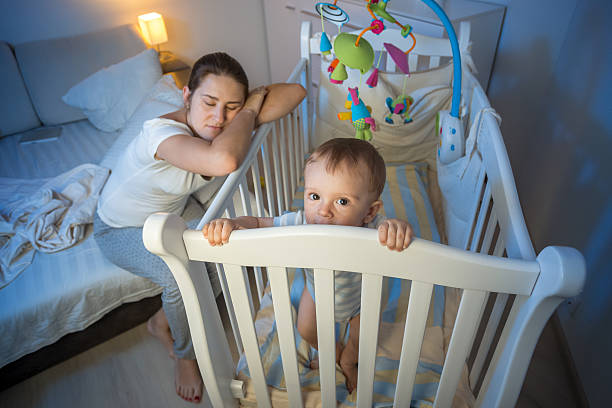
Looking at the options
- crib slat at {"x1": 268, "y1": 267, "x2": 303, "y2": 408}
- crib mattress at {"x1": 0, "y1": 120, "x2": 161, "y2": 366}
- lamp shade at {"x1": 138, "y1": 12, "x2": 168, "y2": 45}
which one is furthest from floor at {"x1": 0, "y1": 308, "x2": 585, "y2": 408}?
lamp shade at {"x1": 138, "y1": 12, "x2": 168, "y2": 45}

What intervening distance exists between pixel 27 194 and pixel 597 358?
90.2 inches

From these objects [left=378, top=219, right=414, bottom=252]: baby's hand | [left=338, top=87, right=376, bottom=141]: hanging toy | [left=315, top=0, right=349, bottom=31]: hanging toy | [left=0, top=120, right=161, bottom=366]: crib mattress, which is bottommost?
[left=0, top=120, right=161, bottom=366]: crib mattress

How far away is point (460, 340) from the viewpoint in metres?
0.70

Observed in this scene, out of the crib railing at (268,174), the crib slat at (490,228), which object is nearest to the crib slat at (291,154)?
the crib railing at (268,174)

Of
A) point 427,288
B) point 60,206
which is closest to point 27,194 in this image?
point 60,206

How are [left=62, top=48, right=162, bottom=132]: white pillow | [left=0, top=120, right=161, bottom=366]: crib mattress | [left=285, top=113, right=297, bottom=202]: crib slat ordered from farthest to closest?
[left=62, top=48, right=162, bottom=132]: white pillow < [left=285, top=113, right=297, bottom=202]: crib slat < [left=0, top=120, right=161, bottom=366]: crib mattress

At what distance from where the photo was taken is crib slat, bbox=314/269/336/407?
68cm

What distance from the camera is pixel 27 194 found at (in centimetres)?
173

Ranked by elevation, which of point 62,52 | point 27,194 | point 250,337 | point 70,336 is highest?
point 62,52

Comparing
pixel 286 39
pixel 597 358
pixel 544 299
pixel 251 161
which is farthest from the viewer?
pixel 286 39

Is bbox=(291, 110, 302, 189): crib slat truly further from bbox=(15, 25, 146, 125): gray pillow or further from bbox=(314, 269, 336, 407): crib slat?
bbox=(15, 25, 146, 125): gray pillow

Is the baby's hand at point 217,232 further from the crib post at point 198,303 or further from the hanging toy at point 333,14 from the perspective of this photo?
Answer: the hanging toy at point 333,14

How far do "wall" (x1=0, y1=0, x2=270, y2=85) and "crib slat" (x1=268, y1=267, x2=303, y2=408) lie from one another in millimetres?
2930

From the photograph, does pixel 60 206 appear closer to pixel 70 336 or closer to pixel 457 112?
pixel 70 336
